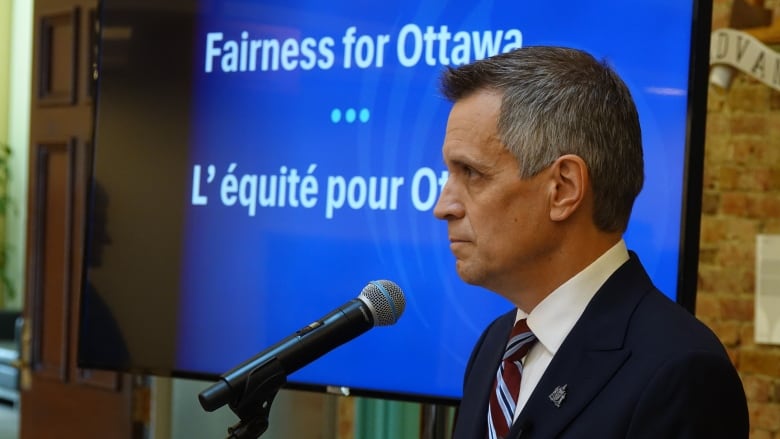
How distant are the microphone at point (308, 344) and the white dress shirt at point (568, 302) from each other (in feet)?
0.69

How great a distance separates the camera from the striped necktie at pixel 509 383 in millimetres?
1466

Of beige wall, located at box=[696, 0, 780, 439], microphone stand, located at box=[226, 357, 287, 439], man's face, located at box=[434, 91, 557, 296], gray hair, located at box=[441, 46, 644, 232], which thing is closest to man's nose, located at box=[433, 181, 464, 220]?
man's face, located at box=[434, 91, 557, 296]

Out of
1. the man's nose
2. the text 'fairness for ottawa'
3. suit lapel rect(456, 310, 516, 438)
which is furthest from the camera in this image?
the text 'fairness for ottawa'

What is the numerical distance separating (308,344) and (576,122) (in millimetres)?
472

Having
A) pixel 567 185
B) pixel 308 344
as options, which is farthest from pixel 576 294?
pixel 308 344

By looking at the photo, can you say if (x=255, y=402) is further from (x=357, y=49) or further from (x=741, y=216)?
(x=741, y=216)

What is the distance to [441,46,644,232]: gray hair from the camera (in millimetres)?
1373

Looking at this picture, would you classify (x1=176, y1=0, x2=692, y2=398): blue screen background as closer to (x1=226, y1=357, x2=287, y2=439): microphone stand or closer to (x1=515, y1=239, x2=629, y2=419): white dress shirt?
(x1=515, y1=239, x2=629, y2=419): white dress shirt

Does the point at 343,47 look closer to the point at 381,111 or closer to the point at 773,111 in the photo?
the point at 381,111


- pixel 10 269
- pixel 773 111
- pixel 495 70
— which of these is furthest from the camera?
pixel 10 269

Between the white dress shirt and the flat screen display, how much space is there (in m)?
0.64

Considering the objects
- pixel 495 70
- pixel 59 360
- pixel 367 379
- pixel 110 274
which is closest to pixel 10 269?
pixel 59 360

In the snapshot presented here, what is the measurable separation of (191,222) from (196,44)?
47 centimetres

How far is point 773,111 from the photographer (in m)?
3.00
